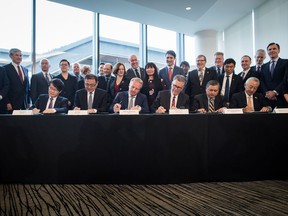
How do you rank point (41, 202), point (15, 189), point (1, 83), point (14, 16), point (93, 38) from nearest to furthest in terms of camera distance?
point (41, 202) < point (15, 189) < point (1, 83) < point (14, 16) < point (93, 38)

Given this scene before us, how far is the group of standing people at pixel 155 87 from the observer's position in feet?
9.78

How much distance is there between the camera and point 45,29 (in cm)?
562

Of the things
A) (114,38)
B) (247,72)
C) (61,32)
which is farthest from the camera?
(114,38)

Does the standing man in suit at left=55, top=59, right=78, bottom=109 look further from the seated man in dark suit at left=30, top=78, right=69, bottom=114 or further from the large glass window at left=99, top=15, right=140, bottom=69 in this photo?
the large glass window at left=99, top=15, right=140, bottom=69

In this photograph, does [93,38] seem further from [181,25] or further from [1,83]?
[1,83]

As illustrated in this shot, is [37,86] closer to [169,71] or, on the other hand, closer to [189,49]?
[169,71]

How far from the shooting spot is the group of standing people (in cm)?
298

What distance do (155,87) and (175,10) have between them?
3.35 meters

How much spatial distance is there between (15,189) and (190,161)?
1.68 metres

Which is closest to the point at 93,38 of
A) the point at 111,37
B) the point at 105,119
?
the point at 111,37

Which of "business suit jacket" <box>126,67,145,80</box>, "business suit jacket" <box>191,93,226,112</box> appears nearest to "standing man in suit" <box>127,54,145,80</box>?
"business suit jacket" <box>126,67,145,80</box>

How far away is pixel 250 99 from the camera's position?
3.00 m

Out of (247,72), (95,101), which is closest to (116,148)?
(95,101)

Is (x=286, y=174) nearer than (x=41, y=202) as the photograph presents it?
No
